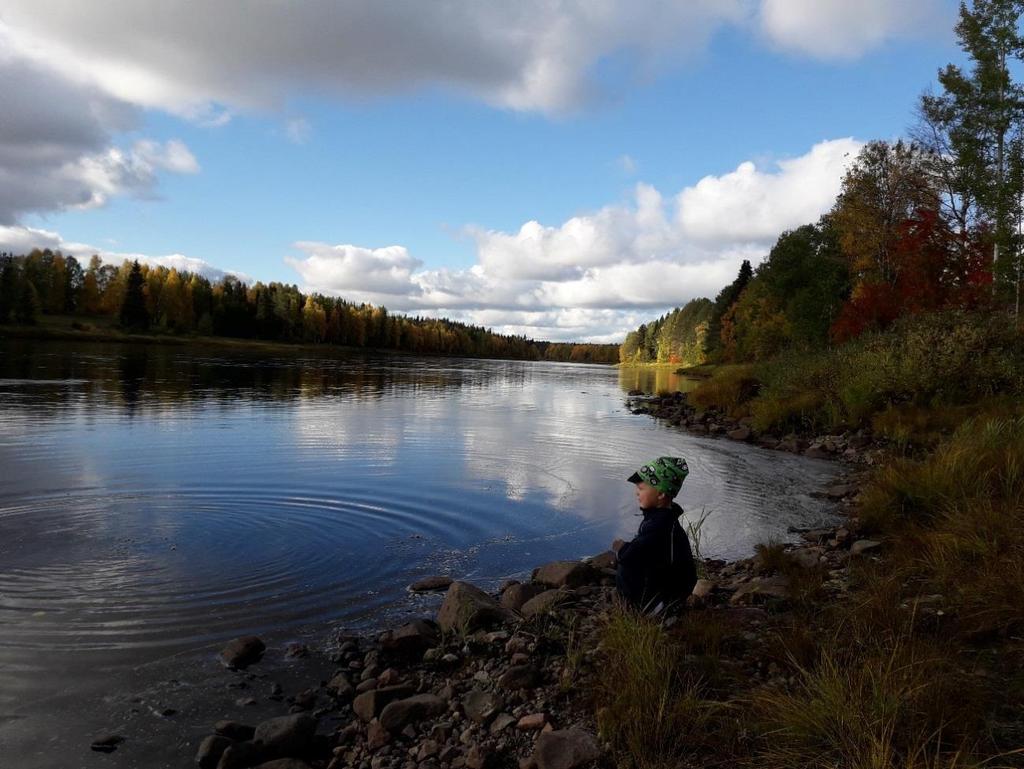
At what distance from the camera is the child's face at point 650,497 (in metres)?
6.37

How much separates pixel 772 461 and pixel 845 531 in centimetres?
1057

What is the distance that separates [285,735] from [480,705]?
1576mm

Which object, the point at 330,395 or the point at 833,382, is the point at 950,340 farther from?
the point at 330,395

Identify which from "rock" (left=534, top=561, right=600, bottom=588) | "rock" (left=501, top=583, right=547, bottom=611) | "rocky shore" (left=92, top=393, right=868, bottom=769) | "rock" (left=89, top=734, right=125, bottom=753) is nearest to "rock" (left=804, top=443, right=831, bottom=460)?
"rocky shore" (left=92, top=393, right=868, bottom=769)

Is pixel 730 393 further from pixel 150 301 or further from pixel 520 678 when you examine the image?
pixel 150 301

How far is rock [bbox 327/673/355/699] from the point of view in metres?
6.09

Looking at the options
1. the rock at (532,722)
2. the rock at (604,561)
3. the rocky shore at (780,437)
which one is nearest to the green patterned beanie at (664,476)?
the rock at (532,722)

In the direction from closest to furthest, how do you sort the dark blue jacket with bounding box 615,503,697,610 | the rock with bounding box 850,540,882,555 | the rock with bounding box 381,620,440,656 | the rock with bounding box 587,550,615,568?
the dark blue jacket with bounding box 615,503,697,610
the rock with bounding box 381,620,440,656
the rock with bounding box 850,540,882,555
the rock with bounding box 587,550,615,568

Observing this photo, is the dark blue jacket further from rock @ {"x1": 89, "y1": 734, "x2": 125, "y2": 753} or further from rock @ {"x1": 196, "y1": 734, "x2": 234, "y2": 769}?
rock @ {"x1": 89, "y1": 734, "x2": 125, "y2": 753}

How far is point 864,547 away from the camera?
922 cm

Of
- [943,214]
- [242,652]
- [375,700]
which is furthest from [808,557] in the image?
[943,214]

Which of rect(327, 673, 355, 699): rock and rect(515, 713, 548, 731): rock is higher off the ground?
rect(515, 713, 548, 731): rock

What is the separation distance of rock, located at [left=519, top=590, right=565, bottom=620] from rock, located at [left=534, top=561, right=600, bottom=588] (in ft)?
2.46

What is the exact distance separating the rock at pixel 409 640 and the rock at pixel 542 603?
108cm
